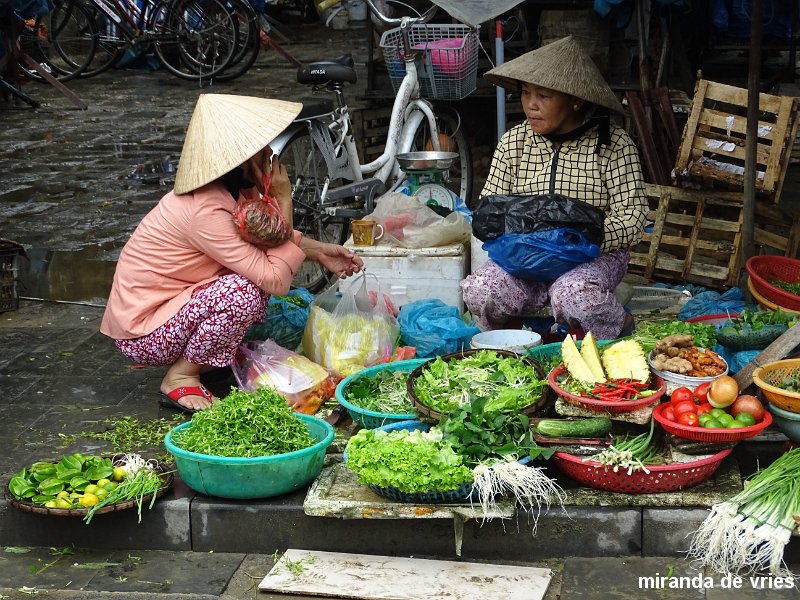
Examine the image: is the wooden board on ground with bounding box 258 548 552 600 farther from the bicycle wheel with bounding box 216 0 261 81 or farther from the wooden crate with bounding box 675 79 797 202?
the bicycle wheel with bounding box 216 0 261 81

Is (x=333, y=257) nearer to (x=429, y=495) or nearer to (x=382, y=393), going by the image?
(x=382, y=393)

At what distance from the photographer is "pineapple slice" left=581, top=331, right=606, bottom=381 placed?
384 cm

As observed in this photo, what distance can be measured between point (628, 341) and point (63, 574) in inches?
90.3

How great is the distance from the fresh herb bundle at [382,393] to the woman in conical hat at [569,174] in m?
0.64

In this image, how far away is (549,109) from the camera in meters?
4.59

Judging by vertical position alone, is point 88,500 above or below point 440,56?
below

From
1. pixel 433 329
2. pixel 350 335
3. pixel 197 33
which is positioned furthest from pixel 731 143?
pixel 197 33

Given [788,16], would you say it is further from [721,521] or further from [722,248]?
[721,521]

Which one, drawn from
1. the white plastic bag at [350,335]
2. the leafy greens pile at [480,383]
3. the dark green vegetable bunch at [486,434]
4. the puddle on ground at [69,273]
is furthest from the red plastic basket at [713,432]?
the puddle on ground at [69,273]

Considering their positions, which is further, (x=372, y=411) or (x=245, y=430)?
(x=372, y=411)

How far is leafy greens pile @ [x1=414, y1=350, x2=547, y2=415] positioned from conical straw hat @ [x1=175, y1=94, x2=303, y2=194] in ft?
3.92

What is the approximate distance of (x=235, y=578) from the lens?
3.54 meters

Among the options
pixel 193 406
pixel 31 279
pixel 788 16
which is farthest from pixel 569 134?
pixel 788 16

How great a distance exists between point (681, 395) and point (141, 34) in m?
11.6
